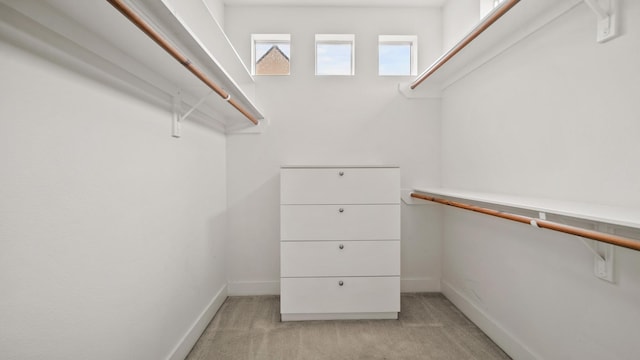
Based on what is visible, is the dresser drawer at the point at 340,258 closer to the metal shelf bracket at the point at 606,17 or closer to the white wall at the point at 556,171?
the white wall at the point at 556,171

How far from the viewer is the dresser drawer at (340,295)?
6.76 feet

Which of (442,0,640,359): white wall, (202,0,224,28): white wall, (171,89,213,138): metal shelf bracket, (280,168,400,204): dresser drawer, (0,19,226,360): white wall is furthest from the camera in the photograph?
(202,0,224,28): white wall

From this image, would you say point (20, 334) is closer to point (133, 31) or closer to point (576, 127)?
point (133, 31)

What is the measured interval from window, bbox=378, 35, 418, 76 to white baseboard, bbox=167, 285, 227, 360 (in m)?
2.37

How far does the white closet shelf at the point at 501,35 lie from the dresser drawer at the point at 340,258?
4.34 ft

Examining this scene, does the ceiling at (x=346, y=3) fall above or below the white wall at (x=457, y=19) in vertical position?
above

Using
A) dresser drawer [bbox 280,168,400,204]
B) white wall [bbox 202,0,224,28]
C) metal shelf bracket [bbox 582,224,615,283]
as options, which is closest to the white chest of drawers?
dresser drawer [bbox 280,168,400,204]

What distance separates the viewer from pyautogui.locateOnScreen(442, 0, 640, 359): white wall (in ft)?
3.51

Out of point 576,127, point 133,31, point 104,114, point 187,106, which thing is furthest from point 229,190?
point 576,127

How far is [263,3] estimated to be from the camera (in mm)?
2506

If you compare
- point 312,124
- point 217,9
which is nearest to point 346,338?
point 312,124

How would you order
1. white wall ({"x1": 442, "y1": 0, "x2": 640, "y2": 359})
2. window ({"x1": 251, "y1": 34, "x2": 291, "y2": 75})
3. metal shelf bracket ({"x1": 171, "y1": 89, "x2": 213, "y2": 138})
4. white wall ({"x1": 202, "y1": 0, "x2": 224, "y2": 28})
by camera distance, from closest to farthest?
white wall ({"x1": 442, "y1": 0, "x2": 640, "y2": 359}) → metal shelf bracket ({"x1": 171, "y1": 89, "x2": 213, "y2": 138}) → white wall ({"x1": 202, "y1": 0, "x2": 224, "y2": 28}) → window ({"x1": 251, "y1": 34, "x2": 291, "y2": 75})

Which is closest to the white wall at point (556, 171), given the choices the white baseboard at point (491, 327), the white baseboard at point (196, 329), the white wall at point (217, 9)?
the white baseboard at point (491, 327)

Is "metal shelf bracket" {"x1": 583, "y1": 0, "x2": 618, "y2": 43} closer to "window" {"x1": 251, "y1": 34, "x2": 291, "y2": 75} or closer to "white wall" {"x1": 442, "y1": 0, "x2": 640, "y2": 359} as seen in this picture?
"white wall" {"x1": 442, "y1": 0, "x2": 640, "y2": 359}
